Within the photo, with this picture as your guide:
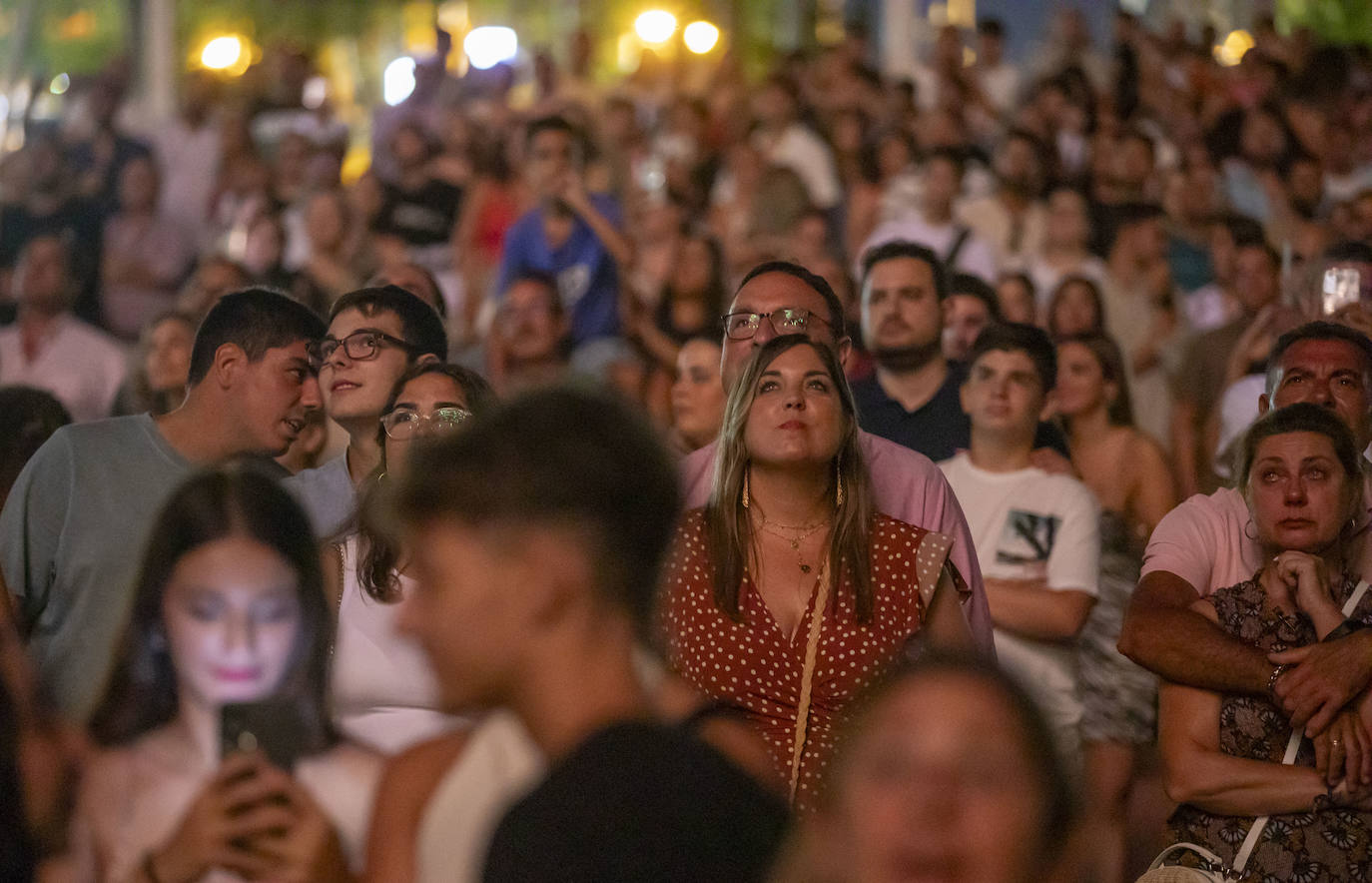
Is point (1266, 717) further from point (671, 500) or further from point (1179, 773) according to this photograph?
point (671, 500)

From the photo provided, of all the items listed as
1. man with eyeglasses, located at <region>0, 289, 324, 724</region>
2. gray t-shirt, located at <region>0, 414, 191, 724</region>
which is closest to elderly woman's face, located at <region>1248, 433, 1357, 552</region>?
man with eyeglasses, located at <region>0, 289, 324, 724</region>

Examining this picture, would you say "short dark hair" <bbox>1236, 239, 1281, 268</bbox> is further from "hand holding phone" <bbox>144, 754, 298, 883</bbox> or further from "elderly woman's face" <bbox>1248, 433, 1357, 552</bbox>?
"hand holding phone" <bbox>144, 754, 298, 883</bbox>

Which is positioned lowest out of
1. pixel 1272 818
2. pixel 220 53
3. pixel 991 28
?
pixel 1272 818

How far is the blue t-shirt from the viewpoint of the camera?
31.6ft

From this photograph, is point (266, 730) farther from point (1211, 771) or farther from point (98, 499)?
point (1211, 771)

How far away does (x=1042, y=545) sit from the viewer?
18.6 feet

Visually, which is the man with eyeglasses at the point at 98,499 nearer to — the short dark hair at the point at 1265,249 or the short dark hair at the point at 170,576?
the short dark hair at the point at 170,576

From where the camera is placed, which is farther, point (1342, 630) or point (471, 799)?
point (1342, 630)

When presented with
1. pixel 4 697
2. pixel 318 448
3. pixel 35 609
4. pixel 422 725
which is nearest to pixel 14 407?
pixel 318 448

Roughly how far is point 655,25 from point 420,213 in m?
6.43

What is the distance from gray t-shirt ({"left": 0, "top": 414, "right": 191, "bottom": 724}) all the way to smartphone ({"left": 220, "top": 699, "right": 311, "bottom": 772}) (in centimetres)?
181

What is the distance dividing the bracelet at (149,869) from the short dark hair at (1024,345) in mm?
3933

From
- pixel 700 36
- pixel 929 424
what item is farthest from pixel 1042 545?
pixel 700 36

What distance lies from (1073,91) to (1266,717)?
935 cm
